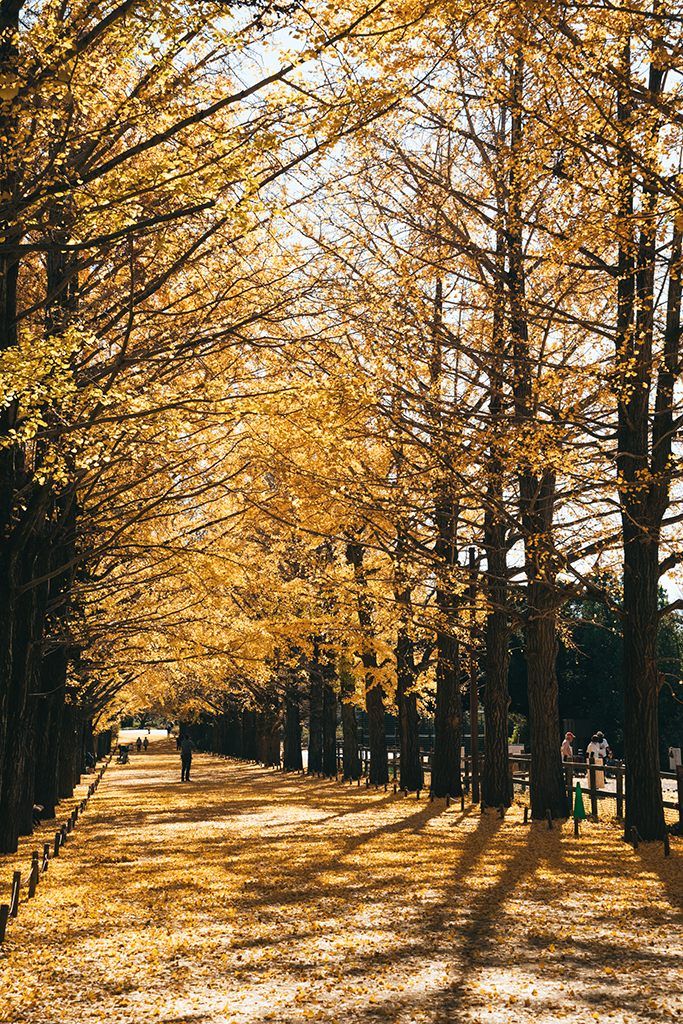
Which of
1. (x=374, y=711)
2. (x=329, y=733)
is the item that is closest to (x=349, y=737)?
(x=329, y=733)

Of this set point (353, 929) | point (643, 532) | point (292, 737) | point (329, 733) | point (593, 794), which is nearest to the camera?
point (353, 929)

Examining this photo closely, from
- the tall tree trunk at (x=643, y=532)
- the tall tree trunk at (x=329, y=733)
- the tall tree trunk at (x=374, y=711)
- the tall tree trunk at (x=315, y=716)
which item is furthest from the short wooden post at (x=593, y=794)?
the tall tree trunk at (x=315, y=716)

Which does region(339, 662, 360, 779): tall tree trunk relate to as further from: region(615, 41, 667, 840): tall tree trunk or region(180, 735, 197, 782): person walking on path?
region(615, 41, 667, 840): tall tree trunk

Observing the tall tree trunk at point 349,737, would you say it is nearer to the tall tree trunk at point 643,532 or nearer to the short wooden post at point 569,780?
the short wooden post at point 569,780

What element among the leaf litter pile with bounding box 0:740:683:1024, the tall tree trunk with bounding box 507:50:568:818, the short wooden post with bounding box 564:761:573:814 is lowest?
the leaf litter pile with bounding box 0:740:683:1024

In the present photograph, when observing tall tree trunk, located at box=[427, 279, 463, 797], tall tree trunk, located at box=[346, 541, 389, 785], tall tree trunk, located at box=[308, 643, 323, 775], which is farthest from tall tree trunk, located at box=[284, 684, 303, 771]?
tall tree trunk, located at box=[427, 279, 463, 797]

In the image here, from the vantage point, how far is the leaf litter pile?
6066 mm

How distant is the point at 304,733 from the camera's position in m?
96.4

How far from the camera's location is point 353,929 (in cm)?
818

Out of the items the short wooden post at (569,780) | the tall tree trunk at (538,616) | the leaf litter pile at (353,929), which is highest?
the tall tree trunk at (538,616)

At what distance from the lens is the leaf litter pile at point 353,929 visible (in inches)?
239

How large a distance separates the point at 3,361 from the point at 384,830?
37.1 feet

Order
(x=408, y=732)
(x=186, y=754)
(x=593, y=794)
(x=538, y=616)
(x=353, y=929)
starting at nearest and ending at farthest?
1. (x=353, y=929)
2. (x=538, y=616)
3. (x=593, y=794)
4. (x=408, y=732)
5. (x=186, y=754)

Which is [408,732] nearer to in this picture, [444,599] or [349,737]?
[444,599]
